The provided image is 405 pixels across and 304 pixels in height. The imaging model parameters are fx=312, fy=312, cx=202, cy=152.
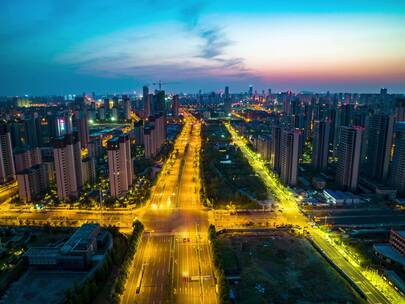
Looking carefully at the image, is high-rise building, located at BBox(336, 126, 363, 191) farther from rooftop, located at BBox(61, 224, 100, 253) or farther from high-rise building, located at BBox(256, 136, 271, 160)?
rooftop, located at BBox(61, 224, 100, 253)

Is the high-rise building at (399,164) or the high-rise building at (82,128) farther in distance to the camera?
the high-rise building at (82,128)

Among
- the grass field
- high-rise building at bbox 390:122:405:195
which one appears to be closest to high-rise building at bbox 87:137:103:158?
the grass field

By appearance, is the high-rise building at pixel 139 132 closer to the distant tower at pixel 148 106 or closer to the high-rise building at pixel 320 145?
the high-rise building at pixel 320 145

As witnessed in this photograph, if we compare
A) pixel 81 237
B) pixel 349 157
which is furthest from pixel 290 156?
pixel 81 237

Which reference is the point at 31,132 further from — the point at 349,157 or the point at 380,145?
the point at 380,145

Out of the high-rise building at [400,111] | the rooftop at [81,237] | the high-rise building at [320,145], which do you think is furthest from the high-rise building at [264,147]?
the rooftop at [81,237]

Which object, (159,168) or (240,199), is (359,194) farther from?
(159,168)
